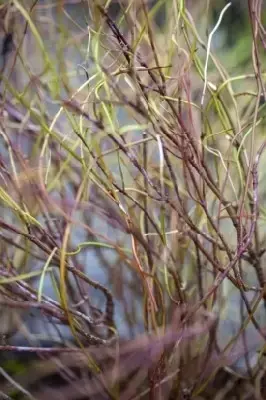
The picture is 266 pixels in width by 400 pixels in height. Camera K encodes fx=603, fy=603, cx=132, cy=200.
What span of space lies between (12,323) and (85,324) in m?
0.12

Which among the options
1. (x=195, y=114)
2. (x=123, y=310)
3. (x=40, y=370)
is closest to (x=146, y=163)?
(x=195, y=114)

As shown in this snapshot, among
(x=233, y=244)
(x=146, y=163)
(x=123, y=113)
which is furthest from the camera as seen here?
(x=123, y=113)

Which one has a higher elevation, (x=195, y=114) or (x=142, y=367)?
(x=195, y=114)

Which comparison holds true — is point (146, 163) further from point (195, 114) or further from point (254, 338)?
point (254, 338)

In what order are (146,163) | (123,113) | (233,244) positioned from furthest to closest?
(123,113), (233,244), (146,163)

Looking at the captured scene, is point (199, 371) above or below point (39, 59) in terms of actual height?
below

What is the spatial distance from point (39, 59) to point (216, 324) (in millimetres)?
497

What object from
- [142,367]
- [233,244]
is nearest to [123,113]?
[233,244]

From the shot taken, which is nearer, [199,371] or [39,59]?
[199,371]

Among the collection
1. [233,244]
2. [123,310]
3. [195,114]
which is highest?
[195,114]

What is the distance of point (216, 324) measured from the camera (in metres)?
0.79

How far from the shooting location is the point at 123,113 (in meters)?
0.97

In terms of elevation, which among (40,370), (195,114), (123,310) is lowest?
(40,370)

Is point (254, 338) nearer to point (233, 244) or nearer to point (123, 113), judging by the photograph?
point (233, 244)
